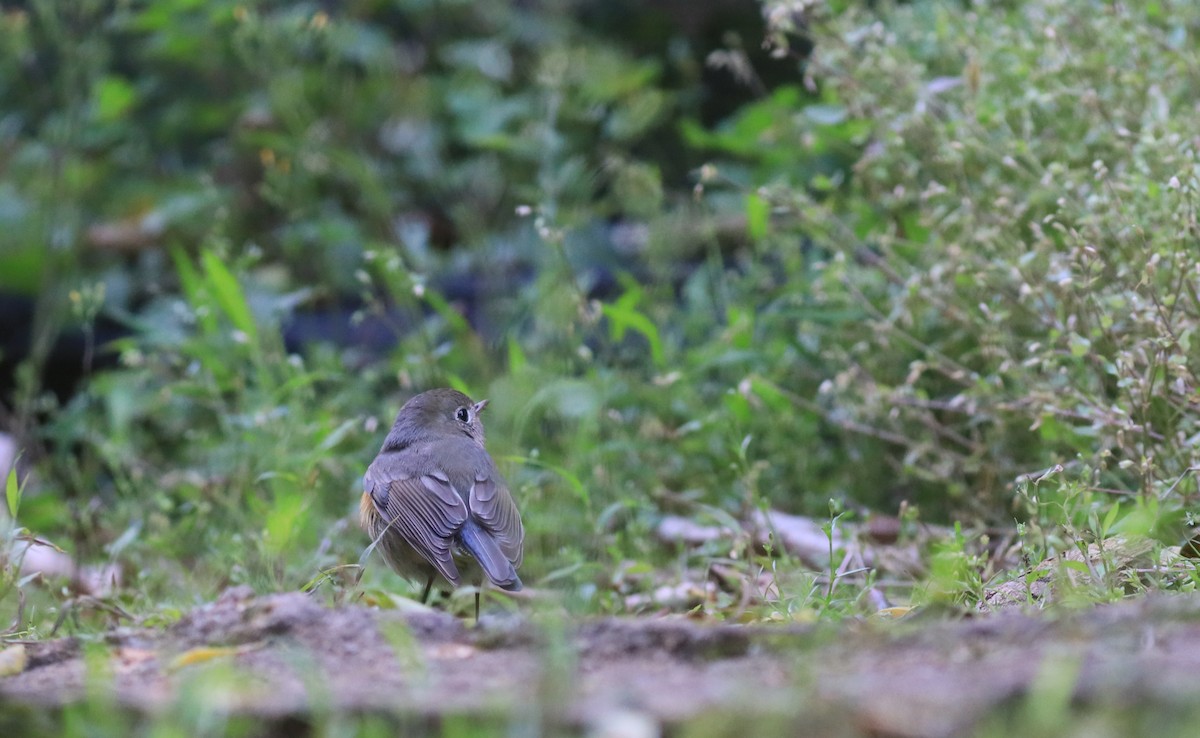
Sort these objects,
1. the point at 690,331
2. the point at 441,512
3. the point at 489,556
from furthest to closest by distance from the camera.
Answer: the point at 690,331, the point at 441,512, the point at 489,556

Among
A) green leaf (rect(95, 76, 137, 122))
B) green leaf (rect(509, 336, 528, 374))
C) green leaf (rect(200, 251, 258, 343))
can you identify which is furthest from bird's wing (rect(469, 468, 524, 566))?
green leaf (rect(95, 76, 137, 122))

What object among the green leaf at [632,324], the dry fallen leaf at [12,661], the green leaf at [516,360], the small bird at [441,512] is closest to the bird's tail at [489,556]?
the small bird at [441,512]

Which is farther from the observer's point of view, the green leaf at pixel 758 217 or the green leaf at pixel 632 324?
the green leaf at pixel 758 217

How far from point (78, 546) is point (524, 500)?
1532 mm

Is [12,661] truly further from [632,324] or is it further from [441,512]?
[632,324]

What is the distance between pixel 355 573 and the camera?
3.41 m

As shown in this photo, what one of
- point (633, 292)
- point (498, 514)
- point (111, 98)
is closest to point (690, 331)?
point (633, 292)

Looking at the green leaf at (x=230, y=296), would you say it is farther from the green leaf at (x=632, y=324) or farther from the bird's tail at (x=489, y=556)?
the bird's tail at (x=489, y=556)

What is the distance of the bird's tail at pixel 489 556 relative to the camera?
346 centimetres

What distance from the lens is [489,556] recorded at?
139 inches

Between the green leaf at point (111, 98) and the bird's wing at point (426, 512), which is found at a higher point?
the green leaf at point (111, 98)

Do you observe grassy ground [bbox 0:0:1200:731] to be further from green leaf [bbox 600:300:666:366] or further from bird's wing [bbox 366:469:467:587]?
bird's wing [bbox 366:469:467:587]

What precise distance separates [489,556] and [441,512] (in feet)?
0.78

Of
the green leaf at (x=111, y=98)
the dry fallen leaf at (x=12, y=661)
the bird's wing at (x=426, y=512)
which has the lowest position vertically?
the bird's wing at (x=426, y=512)
